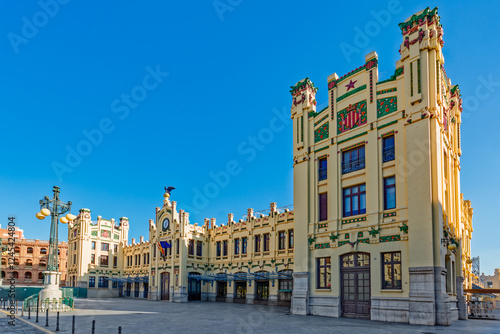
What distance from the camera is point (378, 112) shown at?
2525cm

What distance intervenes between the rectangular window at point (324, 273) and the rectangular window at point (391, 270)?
4066 millimetres

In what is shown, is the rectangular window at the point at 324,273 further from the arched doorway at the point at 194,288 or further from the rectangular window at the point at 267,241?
the arched doorway at the point at 194,288

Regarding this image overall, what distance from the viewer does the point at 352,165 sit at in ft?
86.5

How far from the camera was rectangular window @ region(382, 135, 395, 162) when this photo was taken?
2428 cm

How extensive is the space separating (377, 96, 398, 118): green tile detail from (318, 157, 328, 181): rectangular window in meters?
5.10

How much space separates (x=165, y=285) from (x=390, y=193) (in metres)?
33.9

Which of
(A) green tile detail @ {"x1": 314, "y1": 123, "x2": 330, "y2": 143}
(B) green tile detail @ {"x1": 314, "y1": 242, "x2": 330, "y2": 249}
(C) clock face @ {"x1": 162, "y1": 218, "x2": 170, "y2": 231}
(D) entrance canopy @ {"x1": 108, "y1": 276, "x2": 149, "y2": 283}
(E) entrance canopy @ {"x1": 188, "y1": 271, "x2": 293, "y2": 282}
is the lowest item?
(D) entrance canopy @ {"x1": 108, "y1": 276, "x2": 149, "y2": 283}

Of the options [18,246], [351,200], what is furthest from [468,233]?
[18,246]

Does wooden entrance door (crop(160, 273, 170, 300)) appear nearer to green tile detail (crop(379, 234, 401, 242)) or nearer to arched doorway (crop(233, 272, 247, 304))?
arched doorway (crop(233, 272, 247, 304))

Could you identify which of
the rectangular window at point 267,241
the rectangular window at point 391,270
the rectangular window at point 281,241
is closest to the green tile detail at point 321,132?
the rectangular window at point 391,270

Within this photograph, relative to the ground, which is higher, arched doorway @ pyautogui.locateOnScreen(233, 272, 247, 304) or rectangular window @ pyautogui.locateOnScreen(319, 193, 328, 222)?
rectangular window @ pyautogui.locateOnScreen(319, 193, 328, 222)

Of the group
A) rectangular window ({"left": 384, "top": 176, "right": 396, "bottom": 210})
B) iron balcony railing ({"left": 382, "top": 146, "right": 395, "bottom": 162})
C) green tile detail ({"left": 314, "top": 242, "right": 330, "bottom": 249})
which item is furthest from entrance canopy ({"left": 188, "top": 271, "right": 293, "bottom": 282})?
iron balcony railing ({"left": 382, "top": 146, "right": 395, "bottom": 162})

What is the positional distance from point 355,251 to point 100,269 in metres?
49.5

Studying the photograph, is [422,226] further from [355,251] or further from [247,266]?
[247,266]
